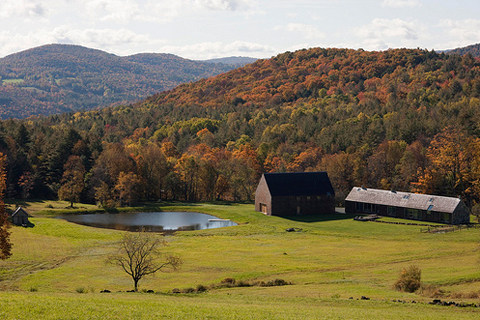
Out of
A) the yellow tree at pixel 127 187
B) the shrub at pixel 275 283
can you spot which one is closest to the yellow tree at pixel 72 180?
the yellow tree at pixel 127 187

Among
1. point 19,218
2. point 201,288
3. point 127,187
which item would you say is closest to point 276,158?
point 127,187

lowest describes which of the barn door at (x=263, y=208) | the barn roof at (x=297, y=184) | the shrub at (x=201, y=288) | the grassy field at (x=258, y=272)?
the shrub at (x=201, y=288)

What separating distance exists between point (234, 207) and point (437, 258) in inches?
2164

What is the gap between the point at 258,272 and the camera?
48.4 meters

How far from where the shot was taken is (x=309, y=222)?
84.7m

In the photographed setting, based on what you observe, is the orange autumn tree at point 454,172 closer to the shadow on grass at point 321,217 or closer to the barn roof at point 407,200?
the barn roof at point 407,200

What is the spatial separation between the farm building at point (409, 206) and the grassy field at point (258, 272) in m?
4.52

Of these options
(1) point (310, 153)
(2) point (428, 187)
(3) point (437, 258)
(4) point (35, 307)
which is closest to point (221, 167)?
(1) point (310, 153)

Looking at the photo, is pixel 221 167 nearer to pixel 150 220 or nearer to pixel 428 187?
pixel 150 220

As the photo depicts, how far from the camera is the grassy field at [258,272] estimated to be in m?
27.9

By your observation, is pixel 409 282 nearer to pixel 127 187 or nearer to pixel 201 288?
pixel 201 288

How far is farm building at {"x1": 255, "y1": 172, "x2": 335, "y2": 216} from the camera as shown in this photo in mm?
91812

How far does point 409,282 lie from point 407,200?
4776 cm

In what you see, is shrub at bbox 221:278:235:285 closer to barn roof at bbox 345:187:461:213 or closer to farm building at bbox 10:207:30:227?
barn roof at bbox 345:187:461:213
